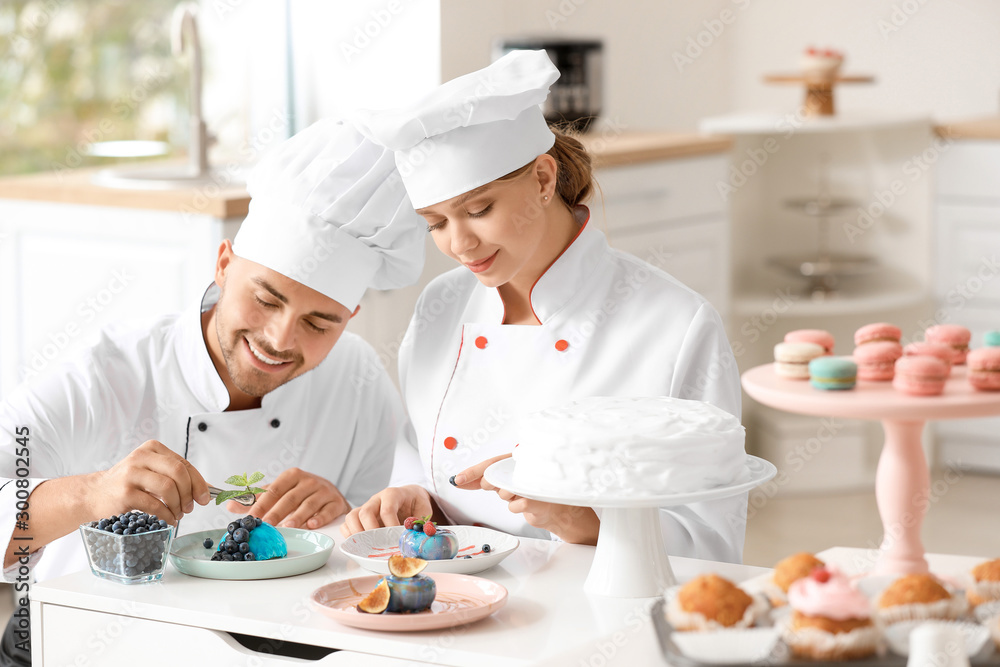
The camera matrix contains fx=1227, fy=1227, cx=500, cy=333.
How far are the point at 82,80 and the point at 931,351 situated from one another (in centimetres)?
327

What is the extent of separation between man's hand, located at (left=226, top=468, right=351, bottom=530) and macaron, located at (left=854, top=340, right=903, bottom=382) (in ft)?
2.62

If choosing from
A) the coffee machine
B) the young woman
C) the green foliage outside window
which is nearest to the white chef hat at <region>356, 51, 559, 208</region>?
the young woman

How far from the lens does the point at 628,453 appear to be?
1238 mm

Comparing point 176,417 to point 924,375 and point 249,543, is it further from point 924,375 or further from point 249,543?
point 924,375

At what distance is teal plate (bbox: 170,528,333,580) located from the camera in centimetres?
139

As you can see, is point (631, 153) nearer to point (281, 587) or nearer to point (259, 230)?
point (259, 230)

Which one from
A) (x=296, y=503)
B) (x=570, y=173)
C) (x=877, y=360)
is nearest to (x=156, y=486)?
(x=296, y=503)

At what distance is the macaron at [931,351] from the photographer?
1.16 meters

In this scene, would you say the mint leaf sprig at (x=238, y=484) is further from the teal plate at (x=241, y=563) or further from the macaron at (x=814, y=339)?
the macaron at (x=814, y=339)

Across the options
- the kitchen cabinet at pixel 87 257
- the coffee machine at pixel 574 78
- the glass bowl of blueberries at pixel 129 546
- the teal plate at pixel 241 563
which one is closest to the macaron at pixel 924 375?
the teal plate at pixel 241 563

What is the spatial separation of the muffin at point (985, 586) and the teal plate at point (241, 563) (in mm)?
730

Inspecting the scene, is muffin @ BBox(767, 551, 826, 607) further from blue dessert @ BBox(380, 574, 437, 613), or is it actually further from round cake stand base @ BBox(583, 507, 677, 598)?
blue dessert @ BBox(380, 574, 437, 613)

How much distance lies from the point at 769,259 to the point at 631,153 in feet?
3.57

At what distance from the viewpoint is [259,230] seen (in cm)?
173
